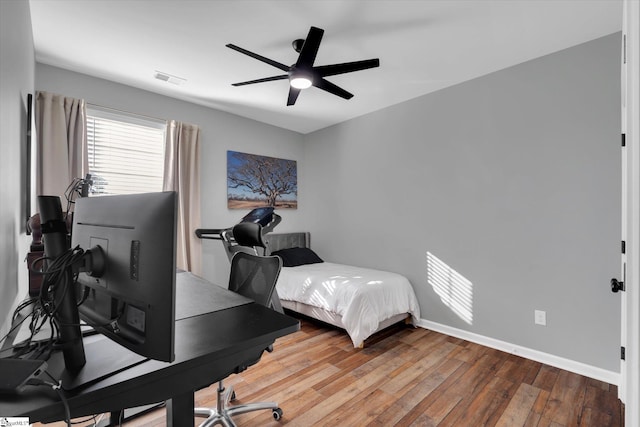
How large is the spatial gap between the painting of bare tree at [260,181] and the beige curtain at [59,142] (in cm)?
158

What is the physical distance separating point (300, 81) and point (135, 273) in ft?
6.62

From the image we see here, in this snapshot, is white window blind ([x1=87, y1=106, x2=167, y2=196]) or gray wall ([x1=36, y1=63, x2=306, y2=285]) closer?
gray wall ([x1=36, y1=63, x2=306, y2=285])

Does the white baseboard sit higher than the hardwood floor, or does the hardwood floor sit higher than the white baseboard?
the white baseboard

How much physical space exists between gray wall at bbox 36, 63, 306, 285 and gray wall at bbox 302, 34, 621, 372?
156 cm

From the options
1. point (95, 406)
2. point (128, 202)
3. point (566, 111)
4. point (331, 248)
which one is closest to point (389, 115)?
point (566, 111)

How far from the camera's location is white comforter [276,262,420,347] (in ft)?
9.21

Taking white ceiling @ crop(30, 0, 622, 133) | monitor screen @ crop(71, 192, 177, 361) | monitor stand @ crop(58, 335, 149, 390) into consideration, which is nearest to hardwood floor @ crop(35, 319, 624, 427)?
monitor stand @ crop(58, 335, 149, 390)

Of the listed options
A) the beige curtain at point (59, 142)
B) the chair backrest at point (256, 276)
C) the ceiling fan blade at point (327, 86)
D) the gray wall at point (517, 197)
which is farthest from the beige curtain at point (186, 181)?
the gray wall at point (517, 197)

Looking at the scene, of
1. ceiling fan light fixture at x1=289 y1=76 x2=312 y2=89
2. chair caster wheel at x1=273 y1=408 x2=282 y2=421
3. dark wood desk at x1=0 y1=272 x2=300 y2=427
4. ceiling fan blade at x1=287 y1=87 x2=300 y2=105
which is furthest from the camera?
ceiling fan blade at x1=287 y1=87 x2=300 y2=105

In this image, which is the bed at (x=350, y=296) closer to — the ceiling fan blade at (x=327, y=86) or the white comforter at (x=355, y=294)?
the white comforter at (x=355, y=294)

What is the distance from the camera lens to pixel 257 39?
7.62ft

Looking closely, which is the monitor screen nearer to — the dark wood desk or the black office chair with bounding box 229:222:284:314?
the dark wood desk

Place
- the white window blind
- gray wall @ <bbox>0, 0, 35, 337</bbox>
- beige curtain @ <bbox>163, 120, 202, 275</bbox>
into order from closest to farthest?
gray wall @ <bbox>0, 0, 35, 337</bbox> → the white window blind → beige curtain @ <bbox>163, 120, 202, 275</bbox>

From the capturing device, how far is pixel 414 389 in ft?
6.97
